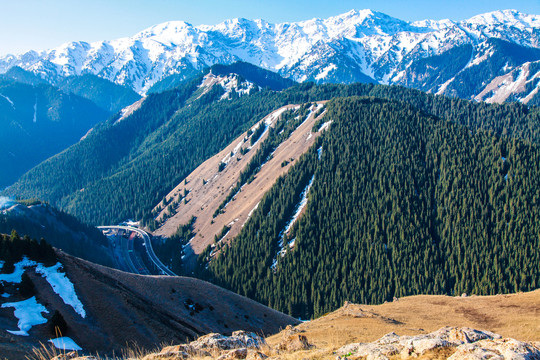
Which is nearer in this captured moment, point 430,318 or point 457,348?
point 457,348

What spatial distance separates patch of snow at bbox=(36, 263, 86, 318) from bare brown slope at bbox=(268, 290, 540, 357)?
29.9 m

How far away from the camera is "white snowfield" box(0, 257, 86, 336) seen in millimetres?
45359

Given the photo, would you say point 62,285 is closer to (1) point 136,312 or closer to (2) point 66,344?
(1) point 136,312

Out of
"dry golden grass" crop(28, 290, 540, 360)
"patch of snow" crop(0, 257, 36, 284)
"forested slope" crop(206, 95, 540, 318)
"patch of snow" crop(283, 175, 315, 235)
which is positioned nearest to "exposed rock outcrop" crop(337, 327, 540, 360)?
"dry golden grass" crop(28, 290, 540, 360)

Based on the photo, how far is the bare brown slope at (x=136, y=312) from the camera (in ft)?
151

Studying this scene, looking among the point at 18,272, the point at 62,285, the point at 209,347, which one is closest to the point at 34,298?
the point at 62,285

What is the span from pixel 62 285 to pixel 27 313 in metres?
9.14

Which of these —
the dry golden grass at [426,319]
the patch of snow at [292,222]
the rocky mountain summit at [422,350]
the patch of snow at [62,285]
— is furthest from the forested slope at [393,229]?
the rocky mountain summit at [422,350]

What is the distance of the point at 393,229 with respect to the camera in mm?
158500

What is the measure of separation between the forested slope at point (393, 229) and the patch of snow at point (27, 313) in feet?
329

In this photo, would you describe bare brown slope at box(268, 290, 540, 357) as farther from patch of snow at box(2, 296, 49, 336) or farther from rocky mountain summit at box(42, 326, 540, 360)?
patch of snow at box(2, 296, 49, 336)

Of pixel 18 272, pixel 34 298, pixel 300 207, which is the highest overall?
pixel 300 207

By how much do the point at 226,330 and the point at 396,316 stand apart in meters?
33.5

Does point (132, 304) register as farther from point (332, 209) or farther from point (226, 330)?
point (332, 209)
